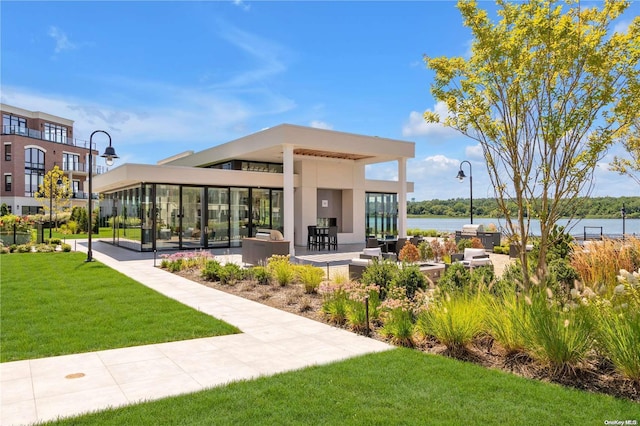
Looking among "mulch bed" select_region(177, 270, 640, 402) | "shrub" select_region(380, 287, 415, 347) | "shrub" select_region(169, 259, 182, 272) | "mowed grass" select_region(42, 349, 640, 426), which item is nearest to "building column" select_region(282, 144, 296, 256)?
"shrub" select_region(169, 259, 182, 272)

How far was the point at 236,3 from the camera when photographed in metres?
10.7

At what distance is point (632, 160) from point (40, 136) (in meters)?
54.7

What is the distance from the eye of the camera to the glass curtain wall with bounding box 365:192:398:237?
25672 millimetres

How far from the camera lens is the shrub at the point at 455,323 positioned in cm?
513

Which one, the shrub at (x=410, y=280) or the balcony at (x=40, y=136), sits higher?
the balcony at (x=40, y=136)

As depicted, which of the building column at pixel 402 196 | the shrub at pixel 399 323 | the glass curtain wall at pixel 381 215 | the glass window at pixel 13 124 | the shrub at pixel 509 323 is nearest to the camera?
the shrub at pixel 509 323

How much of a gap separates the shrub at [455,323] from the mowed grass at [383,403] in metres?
0.55

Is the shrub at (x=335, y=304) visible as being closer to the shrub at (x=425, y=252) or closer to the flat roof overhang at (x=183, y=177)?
the shrub at (x=425, y=252)

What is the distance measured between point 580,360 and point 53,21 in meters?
12.5

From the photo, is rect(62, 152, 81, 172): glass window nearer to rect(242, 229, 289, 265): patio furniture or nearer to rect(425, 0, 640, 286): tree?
rect(242, 229, 289, 265): patio furniture

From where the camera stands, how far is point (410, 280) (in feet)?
25.6

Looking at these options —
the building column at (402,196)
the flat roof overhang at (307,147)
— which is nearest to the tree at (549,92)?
the flat roof overhang at (307,147)

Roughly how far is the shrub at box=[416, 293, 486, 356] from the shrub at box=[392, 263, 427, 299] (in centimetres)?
208

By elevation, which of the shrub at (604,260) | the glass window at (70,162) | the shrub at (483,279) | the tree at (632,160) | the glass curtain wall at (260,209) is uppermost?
the glass window at (70,162)
